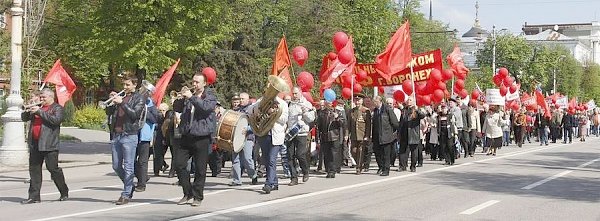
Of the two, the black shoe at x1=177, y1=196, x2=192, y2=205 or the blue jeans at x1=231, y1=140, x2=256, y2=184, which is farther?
the blue jeans at x1=231, y1=140, x2=256, y2=184

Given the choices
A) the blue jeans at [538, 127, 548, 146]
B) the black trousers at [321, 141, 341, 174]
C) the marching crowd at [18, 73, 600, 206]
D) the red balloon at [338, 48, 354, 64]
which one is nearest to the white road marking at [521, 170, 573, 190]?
the marching crowd at [18, 73, 600, 206]

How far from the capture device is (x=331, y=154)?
1588 centimetres

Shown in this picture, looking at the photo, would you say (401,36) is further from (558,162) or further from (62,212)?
(62,212)

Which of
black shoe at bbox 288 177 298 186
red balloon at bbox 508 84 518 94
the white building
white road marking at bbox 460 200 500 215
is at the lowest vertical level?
white road marking at bbox 460 200 500 215

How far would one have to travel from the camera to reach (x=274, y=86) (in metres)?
12.0

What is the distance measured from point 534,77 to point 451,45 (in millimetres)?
9007

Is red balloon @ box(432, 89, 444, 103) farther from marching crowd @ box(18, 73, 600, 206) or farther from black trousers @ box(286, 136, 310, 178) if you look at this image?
black trousers @ box(286, 136, 310, 178)

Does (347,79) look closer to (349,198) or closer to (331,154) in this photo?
(331,154)

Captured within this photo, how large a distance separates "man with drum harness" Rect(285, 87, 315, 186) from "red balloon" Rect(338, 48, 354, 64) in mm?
5723

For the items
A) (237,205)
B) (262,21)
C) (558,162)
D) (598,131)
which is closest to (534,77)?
(598,131)

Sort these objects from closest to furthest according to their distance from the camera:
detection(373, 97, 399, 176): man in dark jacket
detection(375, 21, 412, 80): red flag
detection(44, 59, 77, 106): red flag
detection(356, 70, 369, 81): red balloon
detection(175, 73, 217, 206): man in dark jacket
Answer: detection(175, 73, 217, 206): man in dark jacket < detection(373, 97, 399, 176): man in dark jacket < detection(44, 59, 77, 106): red flag < detection(375, 21, 412, 80): red flag < detection(356, 70, 369, 81): red balloon

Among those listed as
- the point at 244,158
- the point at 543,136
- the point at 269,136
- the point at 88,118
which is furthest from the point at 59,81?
the point at 88,118

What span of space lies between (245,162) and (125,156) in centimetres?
371

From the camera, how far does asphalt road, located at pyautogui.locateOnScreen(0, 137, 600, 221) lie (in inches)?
401
